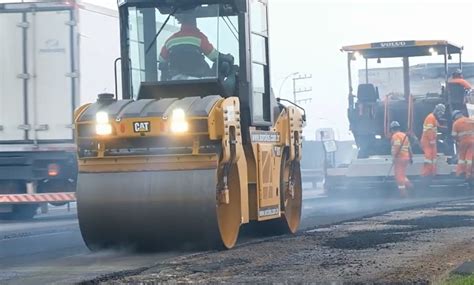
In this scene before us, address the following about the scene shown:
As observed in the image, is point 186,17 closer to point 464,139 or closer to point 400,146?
point 400,146

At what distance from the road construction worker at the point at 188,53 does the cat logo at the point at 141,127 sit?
1330 mm

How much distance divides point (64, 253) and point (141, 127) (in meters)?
1.86

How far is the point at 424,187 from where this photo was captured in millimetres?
22406

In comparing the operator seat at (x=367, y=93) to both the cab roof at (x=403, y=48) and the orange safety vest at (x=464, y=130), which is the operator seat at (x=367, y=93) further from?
the orange safety vest at (x=464, y=130)

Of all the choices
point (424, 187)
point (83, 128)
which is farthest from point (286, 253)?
point (424, 187)

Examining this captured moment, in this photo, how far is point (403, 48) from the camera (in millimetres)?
23906

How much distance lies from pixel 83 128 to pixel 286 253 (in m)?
2.51

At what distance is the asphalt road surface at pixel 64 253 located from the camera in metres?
9.78

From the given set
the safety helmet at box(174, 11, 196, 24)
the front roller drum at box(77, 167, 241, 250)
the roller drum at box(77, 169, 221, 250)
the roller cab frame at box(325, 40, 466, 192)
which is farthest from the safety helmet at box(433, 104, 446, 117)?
the roller drum at box(77, 169, 221, 250)

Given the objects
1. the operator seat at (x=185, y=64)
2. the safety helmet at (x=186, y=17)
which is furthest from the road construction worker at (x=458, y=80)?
the operator seat at (x=185, y=64)

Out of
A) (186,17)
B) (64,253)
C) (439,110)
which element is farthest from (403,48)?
(64,253)

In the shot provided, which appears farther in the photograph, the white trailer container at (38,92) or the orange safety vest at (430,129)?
the orange safety vest at (430,129)

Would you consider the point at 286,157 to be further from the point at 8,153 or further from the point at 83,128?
the point at 8,153

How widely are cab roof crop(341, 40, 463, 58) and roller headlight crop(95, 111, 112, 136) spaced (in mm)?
13411
